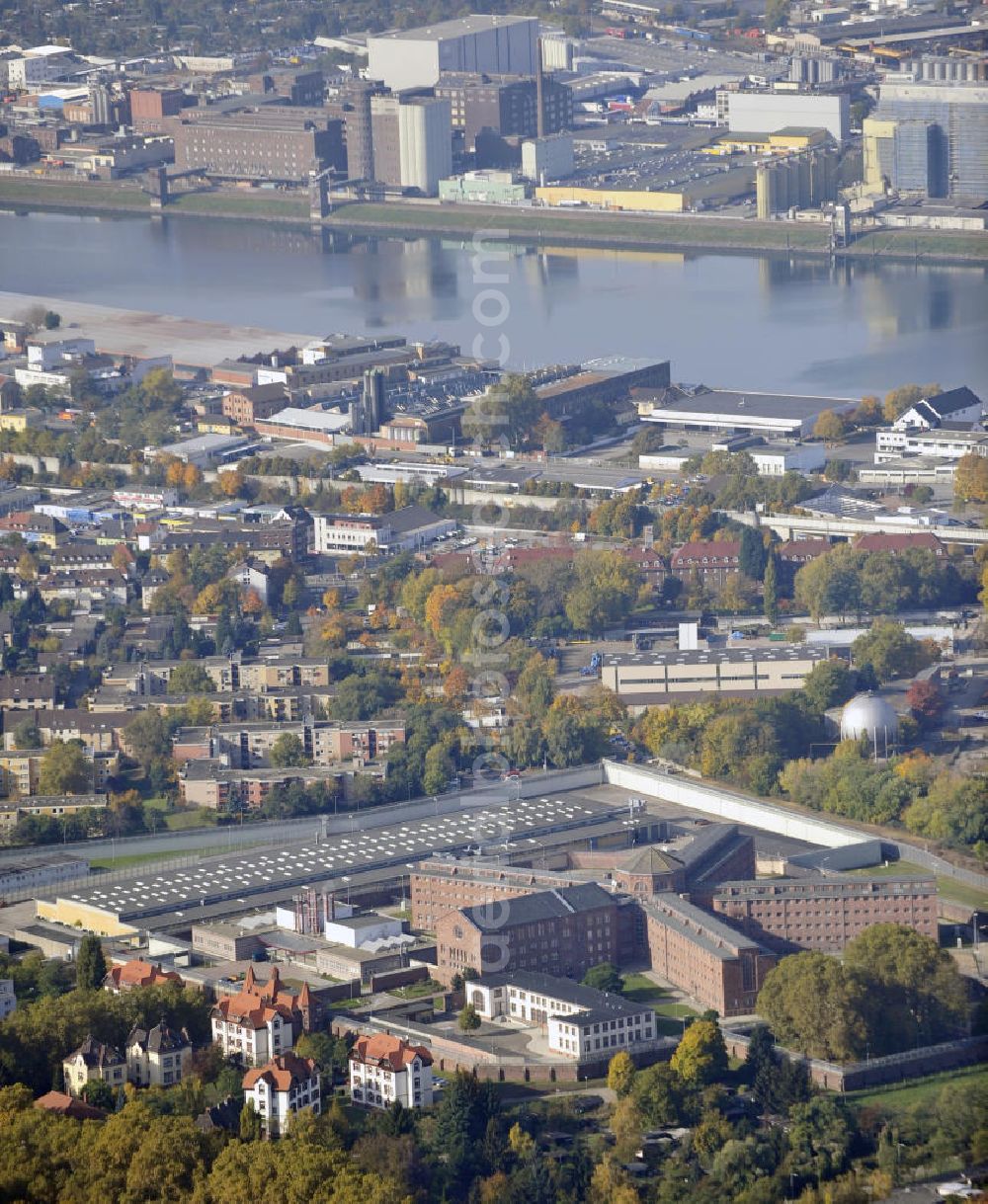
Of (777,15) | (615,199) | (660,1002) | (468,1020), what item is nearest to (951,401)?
(660,1002)

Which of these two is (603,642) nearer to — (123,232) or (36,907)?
(36,907)

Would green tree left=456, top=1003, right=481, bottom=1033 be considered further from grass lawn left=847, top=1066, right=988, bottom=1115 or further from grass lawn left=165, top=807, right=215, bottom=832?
grass lawn left=165, top=807, right=215, bottom=832

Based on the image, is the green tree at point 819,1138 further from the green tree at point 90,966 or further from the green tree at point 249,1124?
the green tree at point 90,966

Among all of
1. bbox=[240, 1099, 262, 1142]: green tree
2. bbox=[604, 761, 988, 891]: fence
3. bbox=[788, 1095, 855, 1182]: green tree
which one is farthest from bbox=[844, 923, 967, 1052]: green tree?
bbox=[240, 1099, 262, 1142]: green tree

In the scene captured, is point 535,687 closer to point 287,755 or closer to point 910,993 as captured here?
point 287,755

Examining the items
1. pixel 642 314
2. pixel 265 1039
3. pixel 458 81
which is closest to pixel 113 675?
pixel 265 1039

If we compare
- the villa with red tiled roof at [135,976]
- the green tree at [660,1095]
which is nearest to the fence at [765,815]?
the green tree at [660,1095]
